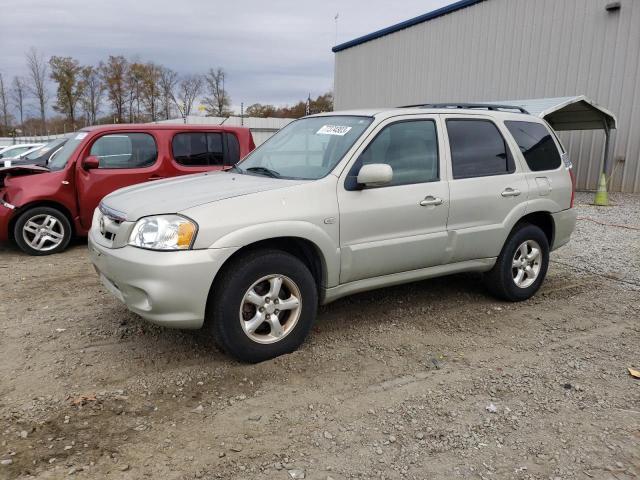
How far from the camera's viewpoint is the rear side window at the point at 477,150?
14.8 feet

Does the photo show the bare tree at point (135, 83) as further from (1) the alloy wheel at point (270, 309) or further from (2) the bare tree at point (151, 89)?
(1) the alloy wheel at point (270, 309)

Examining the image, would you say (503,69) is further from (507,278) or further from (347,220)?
(347,220)

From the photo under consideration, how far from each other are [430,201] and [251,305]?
1.69 m

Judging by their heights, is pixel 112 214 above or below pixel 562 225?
above

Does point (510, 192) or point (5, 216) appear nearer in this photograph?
point (510, 192)

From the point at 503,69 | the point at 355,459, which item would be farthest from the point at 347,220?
the point at 503,69

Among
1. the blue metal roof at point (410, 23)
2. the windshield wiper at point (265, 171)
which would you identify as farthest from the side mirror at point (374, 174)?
the blue metal roof at point (410, 23)

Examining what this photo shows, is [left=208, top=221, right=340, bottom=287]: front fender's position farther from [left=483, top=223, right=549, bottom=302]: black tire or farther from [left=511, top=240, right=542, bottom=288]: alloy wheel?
[left=511, top=240, right=542, bottom=288]: alloy wheel

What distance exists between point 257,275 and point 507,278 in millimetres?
2653

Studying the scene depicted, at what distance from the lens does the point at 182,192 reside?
12.2ft

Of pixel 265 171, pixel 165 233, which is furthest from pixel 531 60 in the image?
pixel 165 233

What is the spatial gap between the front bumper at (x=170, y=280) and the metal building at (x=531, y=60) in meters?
13.7

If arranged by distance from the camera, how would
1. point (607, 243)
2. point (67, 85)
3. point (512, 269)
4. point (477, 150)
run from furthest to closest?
point (67, 85) < point (607, 243) < point (512, 269) < point (477, 150)

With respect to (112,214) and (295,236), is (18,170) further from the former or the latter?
(295,236)
